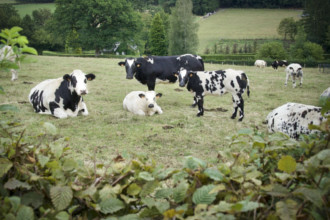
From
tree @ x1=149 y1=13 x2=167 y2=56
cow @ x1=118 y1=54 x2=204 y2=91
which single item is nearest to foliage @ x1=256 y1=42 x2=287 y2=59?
tree @ x1=149 y1=13 x2=167 y2=56

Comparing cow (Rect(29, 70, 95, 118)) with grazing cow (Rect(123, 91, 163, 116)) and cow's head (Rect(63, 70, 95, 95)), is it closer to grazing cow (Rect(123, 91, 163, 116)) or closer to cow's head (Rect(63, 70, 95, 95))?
cow's head (Rect(63, 70, 95, 95))

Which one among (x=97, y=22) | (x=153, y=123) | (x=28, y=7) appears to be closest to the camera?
(x=153, y=123)

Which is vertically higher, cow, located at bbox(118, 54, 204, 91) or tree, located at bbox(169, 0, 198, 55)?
tree, located at bbox(169, 0, 198, 55)

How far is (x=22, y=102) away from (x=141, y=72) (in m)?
4.38

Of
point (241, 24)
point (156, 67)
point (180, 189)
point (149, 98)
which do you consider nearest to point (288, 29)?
point (241, 24)

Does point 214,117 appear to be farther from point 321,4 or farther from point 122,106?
point 321,4

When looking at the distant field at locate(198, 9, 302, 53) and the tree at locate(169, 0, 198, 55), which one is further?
the distant field at locate(198, 9, 302, 53)

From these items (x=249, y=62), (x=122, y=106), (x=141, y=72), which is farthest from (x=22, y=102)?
(x=249, y=62)

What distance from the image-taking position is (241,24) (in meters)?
81.6

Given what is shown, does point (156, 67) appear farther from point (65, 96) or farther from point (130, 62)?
point (65, 96)

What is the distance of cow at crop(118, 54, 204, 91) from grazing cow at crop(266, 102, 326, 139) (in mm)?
5750

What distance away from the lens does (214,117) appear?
888cm

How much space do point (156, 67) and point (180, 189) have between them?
1016 cm

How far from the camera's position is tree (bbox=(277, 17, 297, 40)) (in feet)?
223
